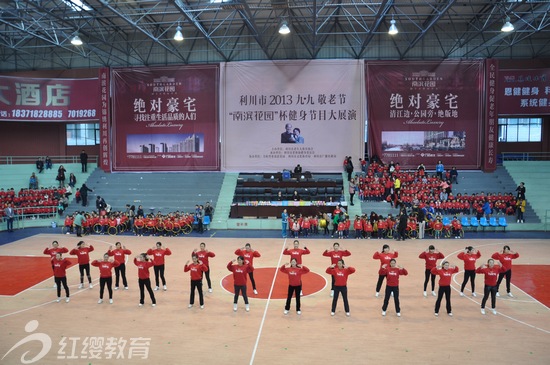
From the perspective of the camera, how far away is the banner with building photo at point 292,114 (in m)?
31.0

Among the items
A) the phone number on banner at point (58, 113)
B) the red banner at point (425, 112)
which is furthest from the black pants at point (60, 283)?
the red banner at point (425, 112)

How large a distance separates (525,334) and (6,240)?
23.5 meters

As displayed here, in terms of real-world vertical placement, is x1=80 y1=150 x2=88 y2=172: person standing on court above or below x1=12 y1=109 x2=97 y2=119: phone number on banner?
below

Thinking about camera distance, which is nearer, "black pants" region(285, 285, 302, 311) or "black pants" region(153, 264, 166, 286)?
"black pants" region(285, 285, 302, 311)

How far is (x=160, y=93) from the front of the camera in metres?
32.4

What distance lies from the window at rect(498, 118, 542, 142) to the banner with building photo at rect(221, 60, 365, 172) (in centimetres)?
1106

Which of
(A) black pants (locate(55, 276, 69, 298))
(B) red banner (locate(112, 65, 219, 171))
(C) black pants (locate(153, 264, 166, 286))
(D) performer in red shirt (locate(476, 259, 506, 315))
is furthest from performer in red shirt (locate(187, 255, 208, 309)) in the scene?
(B) red banner (locate(112, 65, 219, 171))

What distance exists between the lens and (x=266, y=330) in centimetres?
1052

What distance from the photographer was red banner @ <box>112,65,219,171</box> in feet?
105

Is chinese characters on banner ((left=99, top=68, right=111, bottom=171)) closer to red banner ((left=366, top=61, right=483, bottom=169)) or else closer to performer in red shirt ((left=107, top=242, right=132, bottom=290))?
red banner ((left=366, top=61, right=483, bottom=169))

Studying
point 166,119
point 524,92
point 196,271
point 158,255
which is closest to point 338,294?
point 196,271

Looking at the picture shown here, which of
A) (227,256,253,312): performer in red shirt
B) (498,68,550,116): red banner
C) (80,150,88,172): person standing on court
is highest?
Result: (498,68,550,116): red banner

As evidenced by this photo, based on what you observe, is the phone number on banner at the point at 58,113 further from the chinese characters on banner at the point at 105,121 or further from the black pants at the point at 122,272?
the black pants at the point at 122,272

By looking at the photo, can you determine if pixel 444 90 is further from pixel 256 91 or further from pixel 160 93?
pixel 160 93
